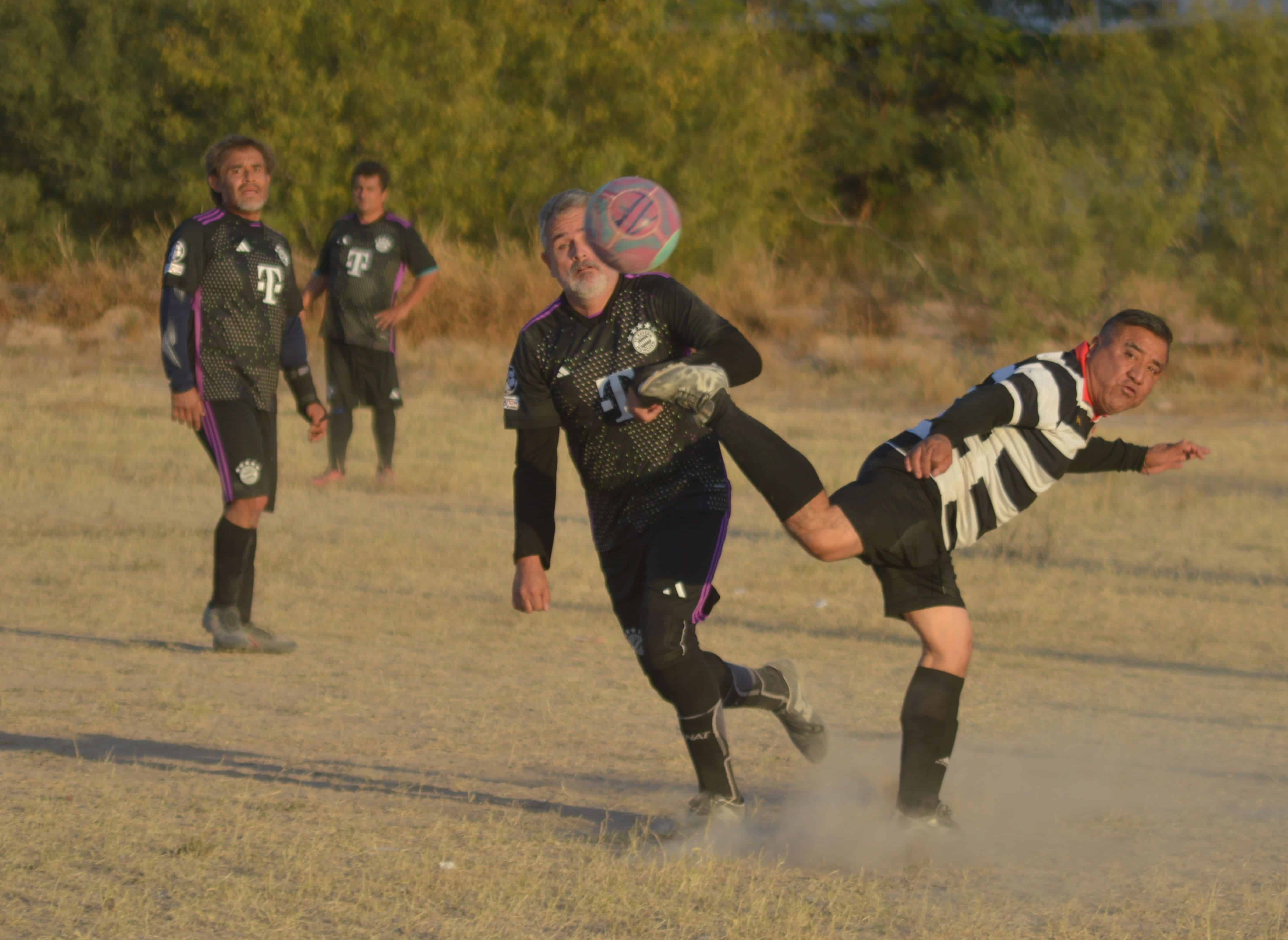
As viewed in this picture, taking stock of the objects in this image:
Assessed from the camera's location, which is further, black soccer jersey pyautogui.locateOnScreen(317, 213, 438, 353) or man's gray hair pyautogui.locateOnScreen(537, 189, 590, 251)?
black soccer jersey pyautogui.locateOnScreen(317, 213, 438, 353)

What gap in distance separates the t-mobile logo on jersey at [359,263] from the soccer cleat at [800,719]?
681 cm

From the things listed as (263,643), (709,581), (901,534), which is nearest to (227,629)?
(263,643)

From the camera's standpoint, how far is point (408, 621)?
321 inches

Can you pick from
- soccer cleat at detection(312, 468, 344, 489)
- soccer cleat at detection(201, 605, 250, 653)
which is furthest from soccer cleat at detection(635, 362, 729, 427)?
soccer cleat at detection(312, 468, 344, 489)

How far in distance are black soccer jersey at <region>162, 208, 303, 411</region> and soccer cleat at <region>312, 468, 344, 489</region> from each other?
4940 mm

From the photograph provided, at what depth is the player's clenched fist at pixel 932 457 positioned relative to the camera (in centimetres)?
448

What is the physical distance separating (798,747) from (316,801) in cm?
155

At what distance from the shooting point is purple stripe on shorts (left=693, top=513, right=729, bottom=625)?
4.52m

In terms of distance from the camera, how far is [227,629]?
23.5 ft

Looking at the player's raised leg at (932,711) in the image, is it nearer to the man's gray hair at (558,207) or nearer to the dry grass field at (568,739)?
the dry grass field at (568,739)

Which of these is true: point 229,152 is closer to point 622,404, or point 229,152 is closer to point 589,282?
point 589,282

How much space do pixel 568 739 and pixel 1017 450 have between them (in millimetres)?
2035

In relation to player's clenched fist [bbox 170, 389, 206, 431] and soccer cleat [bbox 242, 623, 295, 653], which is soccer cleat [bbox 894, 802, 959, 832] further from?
player's clenched fist [bbox 170, 389, 206, 431]

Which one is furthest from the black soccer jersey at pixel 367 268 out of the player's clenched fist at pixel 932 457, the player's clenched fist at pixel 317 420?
the player's clenched fist at pixel 932 457
